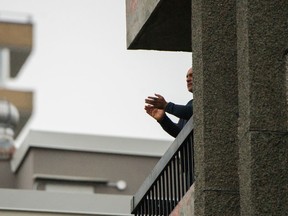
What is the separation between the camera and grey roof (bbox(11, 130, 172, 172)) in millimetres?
53750

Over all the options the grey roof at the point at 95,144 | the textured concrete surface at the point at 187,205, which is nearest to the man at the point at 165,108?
the textured concrete surface at the point at 187,205

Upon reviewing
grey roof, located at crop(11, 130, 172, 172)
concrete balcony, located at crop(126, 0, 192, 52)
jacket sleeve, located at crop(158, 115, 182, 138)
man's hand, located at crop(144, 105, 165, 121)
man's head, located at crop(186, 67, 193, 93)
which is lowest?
grey roof, located at crop(11, 130, 172, 172)

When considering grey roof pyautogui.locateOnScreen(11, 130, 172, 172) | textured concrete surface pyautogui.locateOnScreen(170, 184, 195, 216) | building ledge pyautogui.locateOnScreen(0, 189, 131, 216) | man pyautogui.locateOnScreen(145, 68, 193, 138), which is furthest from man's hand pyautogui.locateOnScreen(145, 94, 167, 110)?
grey roof pyautogui.locateOnScreen(11, 130, 172, 172)

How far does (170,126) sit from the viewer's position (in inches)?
778

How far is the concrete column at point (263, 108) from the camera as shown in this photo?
16203 mm

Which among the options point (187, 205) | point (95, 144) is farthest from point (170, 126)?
point (95, 144)

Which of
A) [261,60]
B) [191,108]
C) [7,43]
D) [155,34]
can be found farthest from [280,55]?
[7,43]

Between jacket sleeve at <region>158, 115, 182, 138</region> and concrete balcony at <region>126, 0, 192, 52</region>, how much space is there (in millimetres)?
1277

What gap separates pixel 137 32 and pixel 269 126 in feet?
15.2

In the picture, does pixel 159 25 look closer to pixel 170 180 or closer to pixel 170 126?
pixel 170 126

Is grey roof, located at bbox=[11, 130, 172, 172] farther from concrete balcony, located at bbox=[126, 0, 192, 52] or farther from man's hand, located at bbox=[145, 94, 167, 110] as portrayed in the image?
man's hand, located at bbox=[145, 94, 167, 110]

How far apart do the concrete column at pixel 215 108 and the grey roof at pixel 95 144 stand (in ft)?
118

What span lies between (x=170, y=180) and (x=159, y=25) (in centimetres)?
203

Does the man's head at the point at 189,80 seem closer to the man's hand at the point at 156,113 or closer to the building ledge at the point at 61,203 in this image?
the man's hand at the point at 156,113
